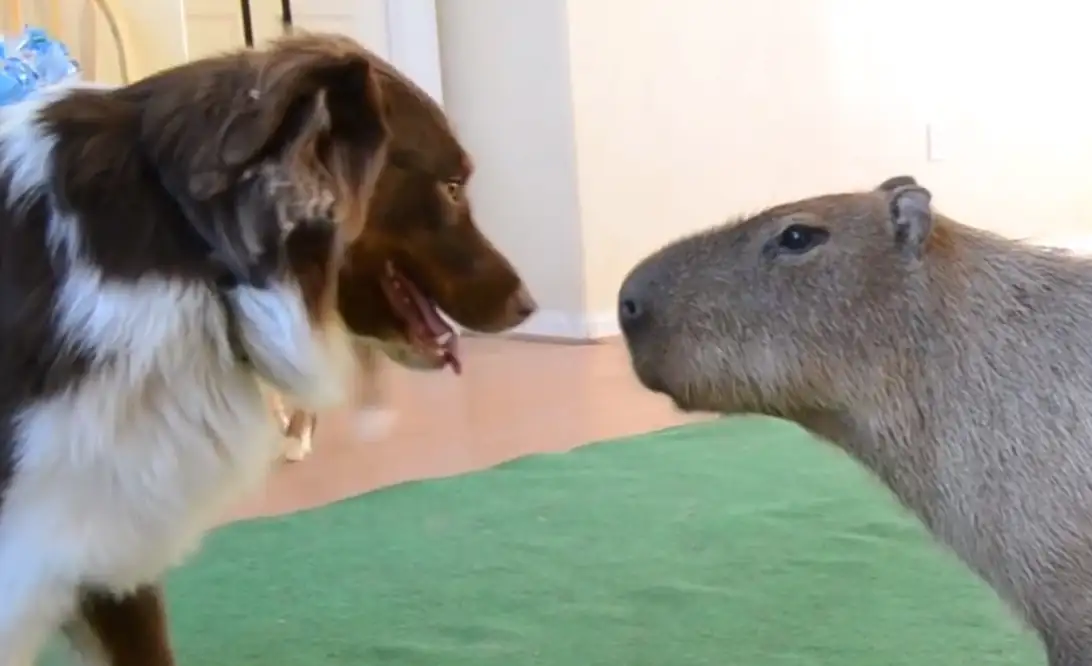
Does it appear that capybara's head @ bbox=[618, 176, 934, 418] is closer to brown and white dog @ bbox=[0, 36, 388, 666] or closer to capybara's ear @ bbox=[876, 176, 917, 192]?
capybara's ear @ bbox=[876, 176, 917, 192]

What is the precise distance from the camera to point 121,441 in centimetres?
131

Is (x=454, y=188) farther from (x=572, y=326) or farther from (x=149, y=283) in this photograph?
(x=572, y=326)

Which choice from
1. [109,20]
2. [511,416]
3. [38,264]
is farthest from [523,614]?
[109,20]

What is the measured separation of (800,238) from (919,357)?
165 mm

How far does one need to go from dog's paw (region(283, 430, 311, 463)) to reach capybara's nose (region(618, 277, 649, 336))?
1769mm

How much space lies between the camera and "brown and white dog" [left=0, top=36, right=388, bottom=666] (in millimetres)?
1274

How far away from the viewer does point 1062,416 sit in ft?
3.99

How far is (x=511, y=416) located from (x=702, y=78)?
1.89m

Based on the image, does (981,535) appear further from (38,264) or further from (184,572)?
(184,572)

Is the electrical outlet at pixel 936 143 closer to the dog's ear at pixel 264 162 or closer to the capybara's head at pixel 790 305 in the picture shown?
the capybara's head at pixel 790 305

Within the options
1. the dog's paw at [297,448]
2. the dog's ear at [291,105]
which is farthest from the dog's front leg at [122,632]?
the dog's paw at [297,448]

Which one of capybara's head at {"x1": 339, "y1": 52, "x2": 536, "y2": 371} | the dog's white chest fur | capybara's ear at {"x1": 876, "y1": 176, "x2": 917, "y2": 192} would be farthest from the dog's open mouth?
capybara's ear at {"x1": 876, "y1": 176, "x2": 917, "y2": 192}

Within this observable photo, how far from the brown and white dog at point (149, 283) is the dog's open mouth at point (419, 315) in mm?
145

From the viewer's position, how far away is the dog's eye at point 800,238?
1.31 metres
